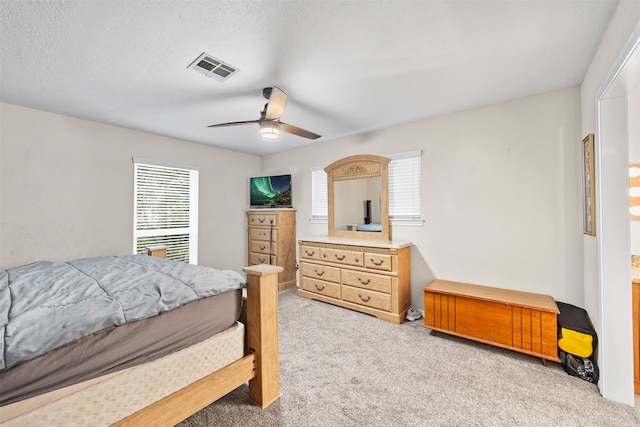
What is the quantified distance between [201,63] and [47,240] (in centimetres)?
269

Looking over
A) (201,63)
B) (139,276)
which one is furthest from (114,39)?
(139,276)

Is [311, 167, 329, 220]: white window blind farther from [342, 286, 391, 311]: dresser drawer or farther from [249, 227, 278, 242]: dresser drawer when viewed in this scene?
[342, 286, 391, 311]: dresser drawer

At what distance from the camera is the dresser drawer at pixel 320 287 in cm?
362

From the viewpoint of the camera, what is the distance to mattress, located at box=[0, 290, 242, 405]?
3.39 ft

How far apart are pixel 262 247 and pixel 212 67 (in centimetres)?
318

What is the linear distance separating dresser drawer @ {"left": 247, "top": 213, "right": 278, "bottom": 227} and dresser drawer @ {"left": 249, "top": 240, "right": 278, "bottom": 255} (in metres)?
0.32

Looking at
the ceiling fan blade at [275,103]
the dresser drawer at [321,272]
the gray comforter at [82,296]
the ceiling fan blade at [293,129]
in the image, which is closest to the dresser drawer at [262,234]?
the dresser drawer at [321,272]

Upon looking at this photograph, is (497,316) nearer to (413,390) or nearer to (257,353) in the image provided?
(413,390)

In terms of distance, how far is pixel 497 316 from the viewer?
7.90 ft

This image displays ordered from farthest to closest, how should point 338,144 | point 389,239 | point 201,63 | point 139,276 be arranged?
point 338,144
point 389,239
point 201,63
point 139,276

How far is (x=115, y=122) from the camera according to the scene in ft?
10.8

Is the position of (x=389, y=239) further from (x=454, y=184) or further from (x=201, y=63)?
(x=201, y=63)

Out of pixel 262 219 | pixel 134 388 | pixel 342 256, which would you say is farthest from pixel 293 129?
pixel 262 219

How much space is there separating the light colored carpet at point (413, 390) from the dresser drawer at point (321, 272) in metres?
0.96
